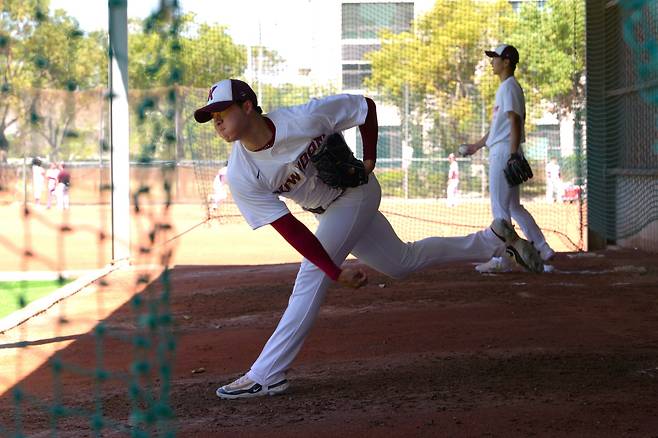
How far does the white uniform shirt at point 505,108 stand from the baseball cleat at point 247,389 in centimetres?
496

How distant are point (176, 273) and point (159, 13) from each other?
365 inches

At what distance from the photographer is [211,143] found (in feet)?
77.2

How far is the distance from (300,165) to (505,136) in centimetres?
490

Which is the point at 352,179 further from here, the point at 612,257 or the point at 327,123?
the point at 612,257

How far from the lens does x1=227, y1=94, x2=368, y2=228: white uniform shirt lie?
16.7 ft

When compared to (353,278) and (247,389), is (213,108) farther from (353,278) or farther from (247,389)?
(247,389)

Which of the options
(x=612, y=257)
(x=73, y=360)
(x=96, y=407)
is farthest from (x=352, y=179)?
(x=612, y=257)

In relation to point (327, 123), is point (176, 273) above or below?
below

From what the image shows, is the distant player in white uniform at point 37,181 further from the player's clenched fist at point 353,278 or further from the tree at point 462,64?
the player's clenched fist at point 353,278

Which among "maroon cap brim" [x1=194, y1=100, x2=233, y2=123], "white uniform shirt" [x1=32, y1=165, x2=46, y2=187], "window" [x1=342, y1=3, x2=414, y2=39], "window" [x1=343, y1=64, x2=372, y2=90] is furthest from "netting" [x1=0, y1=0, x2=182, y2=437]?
"white uniform shirt" [x1=32, y1=165, x2=46, y2=187]

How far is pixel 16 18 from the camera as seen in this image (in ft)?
17.2

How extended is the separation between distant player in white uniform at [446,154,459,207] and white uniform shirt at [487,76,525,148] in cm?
1715

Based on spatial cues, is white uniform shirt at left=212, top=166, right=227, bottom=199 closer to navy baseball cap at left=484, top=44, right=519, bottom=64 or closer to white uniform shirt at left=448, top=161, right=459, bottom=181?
white uniform shirt at left=448, top=161, right=459, bottom=181

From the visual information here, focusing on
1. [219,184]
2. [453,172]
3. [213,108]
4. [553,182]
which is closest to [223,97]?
[213,108]
